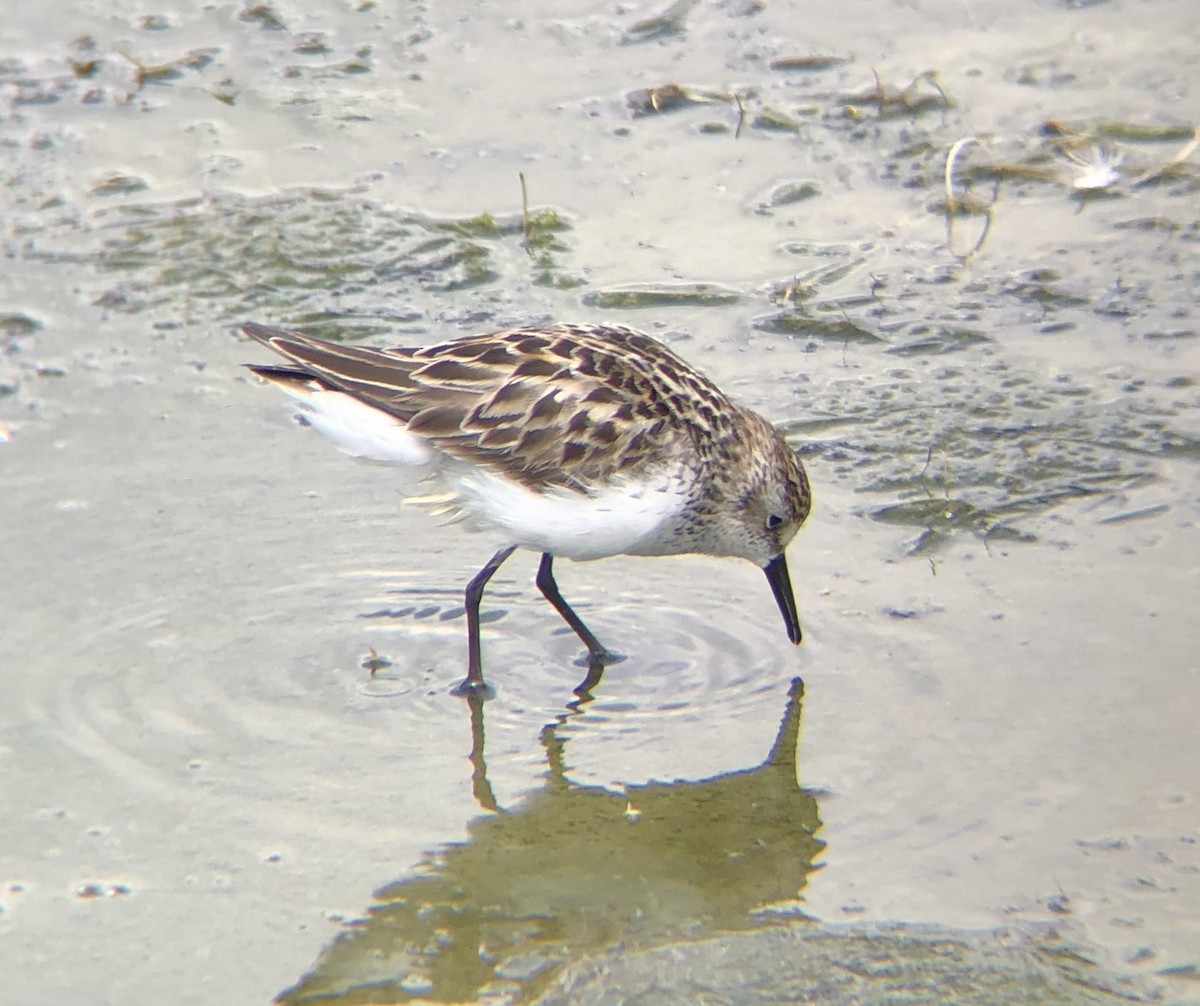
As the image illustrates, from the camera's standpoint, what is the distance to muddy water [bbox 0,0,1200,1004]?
16.4 feet

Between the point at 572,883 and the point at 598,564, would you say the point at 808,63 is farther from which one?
the point at 572,883

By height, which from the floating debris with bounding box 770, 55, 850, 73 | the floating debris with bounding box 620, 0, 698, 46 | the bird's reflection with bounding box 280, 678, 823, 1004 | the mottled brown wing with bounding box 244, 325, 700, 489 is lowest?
the bird's reflection with bounding box 280, 678, 823, 1004

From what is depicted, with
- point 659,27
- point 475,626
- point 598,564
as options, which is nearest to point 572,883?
point 475,626

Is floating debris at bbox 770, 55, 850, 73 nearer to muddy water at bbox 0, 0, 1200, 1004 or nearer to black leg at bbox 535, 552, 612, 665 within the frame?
muddy water at bbox 0, 0, 1200, 1004

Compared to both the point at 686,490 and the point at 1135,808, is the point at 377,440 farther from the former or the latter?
the point at 1135,808

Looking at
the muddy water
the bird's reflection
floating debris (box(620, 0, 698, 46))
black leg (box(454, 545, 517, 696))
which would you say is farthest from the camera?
floating debris (box(620, 0, 698, 46))

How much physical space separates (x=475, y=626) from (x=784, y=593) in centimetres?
101

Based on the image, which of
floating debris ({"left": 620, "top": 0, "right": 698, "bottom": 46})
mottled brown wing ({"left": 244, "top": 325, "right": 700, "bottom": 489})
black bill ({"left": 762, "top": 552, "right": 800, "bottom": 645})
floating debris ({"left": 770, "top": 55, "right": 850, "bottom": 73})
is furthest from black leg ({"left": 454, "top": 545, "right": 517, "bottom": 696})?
floating debris ({"left": 620, "top": 0, "right": 698, "bottom": 46})

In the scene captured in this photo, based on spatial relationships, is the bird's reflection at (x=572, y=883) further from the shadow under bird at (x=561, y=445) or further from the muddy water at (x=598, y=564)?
the shadow under bird at (x=561, y=445)

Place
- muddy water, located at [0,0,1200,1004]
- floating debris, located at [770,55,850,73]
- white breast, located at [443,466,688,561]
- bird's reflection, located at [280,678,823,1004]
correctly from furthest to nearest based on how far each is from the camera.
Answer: floating debris, located at [770,55,850,73], white breast, located at [443,466,688,561], muddy water, located at [0,0,1200,1004], bird's reflection, located at [280,678,823,1004]

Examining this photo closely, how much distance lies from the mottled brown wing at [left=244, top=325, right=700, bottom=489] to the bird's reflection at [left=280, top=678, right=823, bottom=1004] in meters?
0.91

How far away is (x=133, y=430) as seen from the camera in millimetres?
7195

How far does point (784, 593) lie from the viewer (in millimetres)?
6031

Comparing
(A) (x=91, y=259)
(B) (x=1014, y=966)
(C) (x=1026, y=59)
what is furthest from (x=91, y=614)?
(C) (x=1026, y=59)
